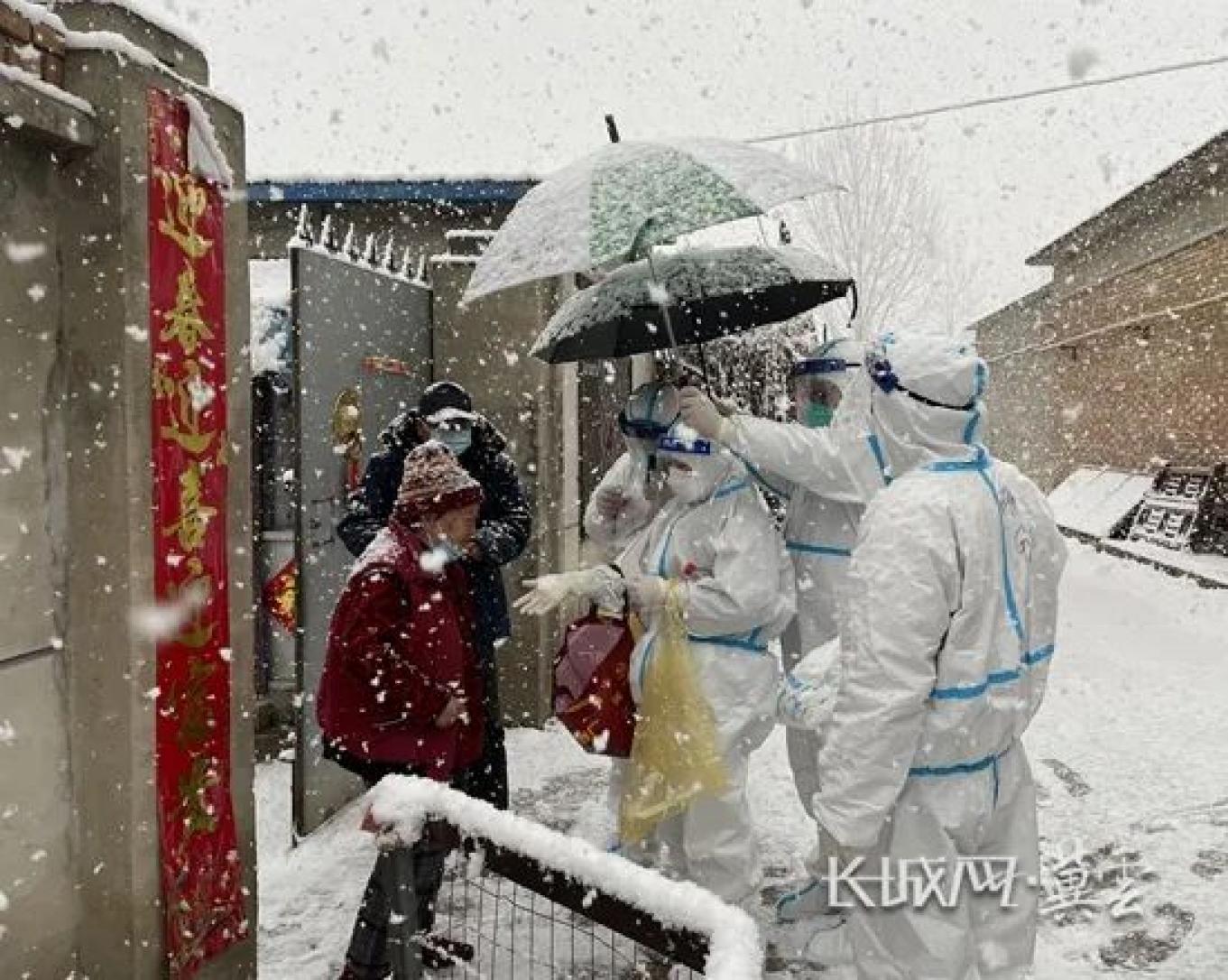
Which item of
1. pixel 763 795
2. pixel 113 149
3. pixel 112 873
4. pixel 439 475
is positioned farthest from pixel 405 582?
pixel 763 795

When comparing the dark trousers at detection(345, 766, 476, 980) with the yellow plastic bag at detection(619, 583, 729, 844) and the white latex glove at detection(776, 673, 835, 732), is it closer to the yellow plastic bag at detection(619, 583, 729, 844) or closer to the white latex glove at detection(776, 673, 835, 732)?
the white latex glove at detection(776, 673, 835, 732)

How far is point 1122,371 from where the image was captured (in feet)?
69.1

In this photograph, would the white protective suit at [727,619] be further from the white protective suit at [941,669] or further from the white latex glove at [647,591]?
the white protective suit at [941,669]

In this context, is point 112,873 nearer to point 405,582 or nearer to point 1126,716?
point 405,582

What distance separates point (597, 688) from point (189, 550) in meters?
1.61

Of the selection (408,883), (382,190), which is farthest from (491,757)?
(382,190)

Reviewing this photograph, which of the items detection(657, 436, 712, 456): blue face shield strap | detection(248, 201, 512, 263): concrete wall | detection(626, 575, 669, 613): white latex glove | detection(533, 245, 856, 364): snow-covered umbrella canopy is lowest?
detection(626, 575, 669, 613): white latex glove

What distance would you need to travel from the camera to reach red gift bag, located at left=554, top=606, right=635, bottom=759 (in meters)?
3.85

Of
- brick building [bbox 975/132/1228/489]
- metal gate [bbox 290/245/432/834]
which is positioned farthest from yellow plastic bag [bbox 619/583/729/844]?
brick building [bbox 975/132/1228/489]

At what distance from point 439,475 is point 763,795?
2.95 metres

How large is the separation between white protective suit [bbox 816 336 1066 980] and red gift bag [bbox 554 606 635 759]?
1.20 meters

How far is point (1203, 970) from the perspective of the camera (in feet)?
11.8

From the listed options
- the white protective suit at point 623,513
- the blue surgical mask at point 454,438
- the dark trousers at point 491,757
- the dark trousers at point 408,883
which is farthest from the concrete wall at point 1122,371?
the dark trousers at point 408,883

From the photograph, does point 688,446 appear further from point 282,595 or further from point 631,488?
point 282,595
